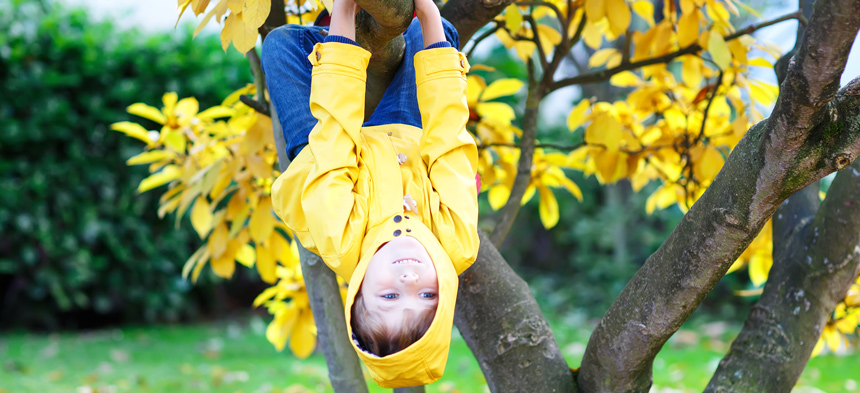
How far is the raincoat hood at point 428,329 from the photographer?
4.39ft

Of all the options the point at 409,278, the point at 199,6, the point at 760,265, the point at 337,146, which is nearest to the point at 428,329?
the point at 409,278

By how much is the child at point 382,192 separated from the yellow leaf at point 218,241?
594mm

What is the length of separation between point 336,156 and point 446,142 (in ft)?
0.80

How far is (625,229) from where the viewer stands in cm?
627

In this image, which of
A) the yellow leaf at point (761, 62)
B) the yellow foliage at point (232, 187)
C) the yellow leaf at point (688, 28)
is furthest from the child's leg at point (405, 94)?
the yellow leaf at point (761, 62)

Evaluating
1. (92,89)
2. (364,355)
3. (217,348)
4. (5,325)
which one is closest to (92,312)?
(5,325)

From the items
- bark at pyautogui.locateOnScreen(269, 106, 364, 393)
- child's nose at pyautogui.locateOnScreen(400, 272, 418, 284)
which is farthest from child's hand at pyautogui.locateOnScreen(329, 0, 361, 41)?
child's nose at pyautogui.locateOnScreen(400, 272, 418, 284)

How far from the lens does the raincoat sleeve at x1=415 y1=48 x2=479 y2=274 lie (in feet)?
4.74

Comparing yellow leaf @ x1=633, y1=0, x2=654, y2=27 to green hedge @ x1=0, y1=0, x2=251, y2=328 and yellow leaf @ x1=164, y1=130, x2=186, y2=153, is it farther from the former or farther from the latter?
green hedge @ x1=0, y1=0, x2=251, y2=328

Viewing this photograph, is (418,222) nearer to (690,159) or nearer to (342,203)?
(342,203)

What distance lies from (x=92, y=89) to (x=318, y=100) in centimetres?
406

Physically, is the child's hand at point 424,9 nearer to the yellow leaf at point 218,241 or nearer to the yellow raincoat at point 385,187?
the yellow raincoat at point 385,187

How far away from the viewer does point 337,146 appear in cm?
138

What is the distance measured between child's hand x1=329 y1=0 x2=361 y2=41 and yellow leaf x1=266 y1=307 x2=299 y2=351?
1067 mm
